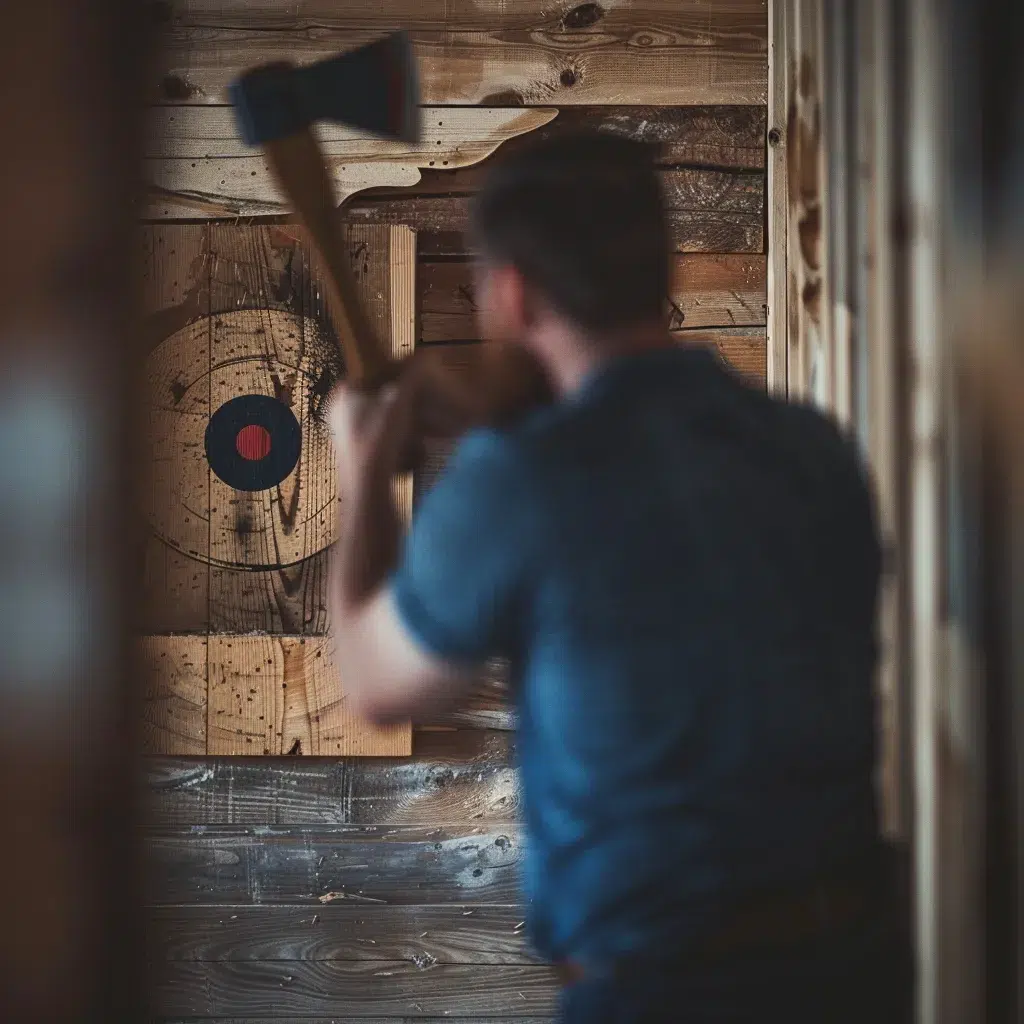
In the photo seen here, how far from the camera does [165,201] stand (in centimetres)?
193

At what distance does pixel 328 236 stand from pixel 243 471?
2.92 ft

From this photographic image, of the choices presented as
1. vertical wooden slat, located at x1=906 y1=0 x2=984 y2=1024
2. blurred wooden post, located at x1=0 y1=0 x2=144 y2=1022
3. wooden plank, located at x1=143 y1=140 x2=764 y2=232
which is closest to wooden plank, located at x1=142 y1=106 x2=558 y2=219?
wooden plank, located at x1=143 y1=140 x2=764 y2=232

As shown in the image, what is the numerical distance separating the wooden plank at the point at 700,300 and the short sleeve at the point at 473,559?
1224 mm

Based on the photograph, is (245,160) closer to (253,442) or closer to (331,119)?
(253,442)

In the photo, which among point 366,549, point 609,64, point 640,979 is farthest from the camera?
point 609,64

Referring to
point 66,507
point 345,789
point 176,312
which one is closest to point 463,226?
point 176,312

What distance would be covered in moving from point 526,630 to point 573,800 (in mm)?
125

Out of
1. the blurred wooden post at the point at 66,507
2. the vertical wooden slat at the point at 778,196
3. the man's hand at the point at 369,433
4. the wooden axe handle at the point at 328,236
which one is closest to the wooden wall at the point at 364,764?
the vertical wooden slat at the point at 778,196

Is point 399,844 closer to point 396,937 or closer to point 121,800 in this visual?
point 396,937

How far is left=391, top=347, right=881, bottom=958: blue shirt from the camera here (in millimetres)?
690

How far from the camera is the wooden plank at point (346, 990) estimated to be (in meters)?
1.91

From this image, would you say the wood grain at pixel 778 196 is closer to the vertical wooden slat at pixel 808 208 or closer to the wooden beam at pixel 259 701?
the vertical wooden slat at pixel 808 208

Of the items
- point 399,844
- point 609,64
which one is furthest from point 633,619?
point 609,64

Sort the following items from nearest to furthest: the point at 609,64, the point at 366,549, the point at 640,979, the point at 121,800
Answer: the point at 121,800, the point at 640,979, the point at 366,549, the point at 609,64
